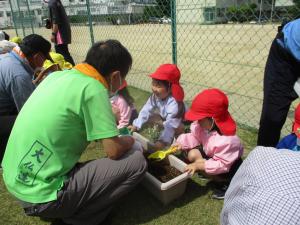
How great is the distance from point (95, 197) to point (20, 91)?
1.33 m

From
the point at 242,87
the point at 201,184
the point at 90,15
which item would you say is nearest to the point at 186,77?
the point at 242,87

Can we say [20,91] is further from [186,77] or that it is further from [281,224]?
[186,77]

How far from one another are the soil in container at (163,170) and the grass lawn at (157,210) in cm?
16

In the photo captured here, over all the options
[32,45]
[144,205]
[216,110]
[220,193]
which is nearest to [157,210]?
[144,205]

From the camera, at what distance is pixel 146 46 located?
1016cm

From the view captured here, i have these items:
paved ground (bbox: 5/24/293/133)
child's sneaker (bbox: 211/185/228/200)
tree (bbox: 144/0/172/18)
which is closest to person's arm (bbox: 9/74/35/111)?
child's sneaker (bbox: 211/185/228/200)

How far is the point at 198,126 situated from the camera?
2666mm

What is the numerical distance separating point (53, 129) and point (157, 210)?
1.01m

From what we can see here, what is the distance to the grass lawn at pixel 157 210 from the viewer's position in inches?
89.5

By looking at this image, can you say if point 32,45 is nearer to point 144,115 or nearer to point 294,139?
point 144,115

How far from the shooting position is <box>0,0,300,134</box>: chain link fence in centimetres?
345

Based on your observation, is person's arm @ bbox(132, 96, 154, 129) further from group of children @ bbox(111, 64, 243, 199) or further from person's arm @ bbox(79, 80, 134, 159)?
person's arm @ bbox(79, 80, 134, 159)

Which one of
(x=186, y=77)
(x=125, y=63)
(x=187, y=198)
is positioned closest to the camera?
(x=125, y=63)

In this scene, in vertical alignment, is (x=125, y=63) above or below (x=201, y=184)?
above
